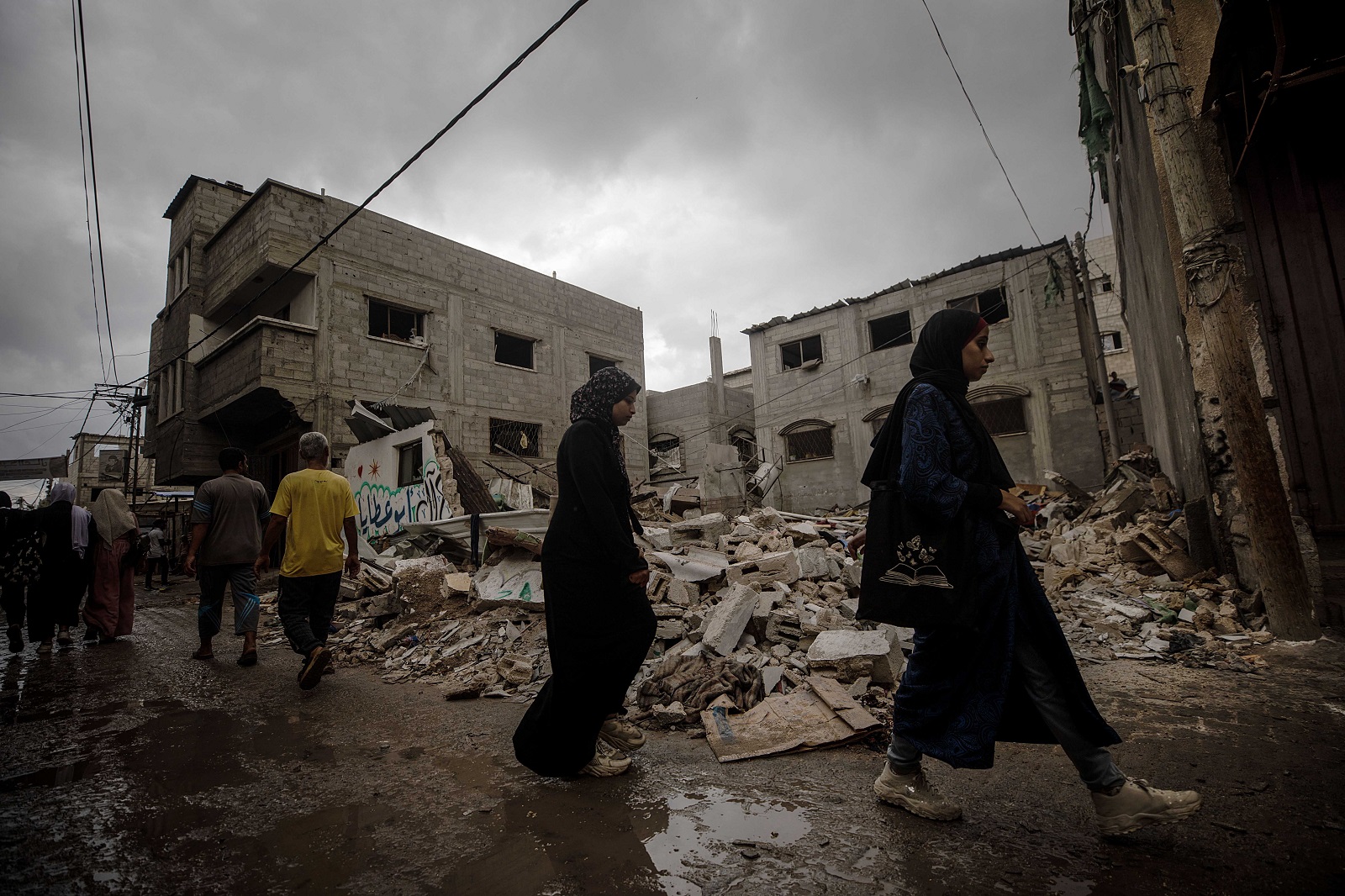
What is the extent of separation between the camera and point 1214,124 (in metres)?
4.37

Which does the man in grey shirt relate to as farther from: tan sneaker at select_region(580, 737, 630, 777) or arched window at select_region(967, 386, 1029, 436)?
arched window at select_region(967, 386, 1029, 436)

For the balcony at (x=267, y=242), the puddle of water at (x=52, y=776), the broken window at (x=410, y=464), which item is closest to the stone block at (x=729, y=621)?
the puddle of water at (x=52, y=776)

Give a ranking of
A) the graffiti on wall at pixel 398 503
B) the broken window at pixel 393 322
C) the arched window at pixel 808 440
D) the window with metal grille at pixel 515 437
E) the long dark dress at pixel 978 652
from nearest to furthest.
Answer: the long dark dress at pixel 978 652, the graffiti on wall at pixel 398 503, the broken window at pixel 393 322, the window with metal grille at pixel 515 437, the arched window at pixel 808 440

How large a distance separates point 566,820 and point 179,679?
3917 mm

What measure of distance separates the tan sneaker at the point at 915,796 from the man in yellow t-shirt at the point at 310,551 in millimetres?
3551

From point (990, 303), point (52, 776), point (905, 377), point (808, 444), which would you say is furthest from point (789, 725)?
point (990, 303)

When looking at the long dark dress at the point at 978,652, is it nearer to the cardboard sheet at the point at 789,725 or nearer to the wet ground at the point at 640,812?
the wet ground at the point at 640,812

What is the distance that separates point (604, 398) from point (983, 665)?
173 centimetres

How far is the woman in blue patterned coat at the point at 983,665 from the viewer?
67.5 inches

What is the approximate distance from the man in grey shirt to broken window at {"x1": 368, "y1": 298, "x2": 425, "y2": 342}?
31.6 ft

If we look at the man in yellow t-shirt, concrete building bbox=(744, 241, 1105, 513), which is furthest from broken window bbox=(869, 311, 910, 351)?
the man in yellow t-shirt

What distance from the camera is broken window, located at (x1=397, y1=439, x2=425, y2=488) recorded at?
10711mm

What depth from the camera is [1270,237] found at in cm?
430

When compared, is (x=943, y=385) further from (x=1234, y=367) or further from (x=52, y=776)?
(x=52, y=776)
